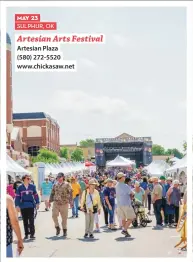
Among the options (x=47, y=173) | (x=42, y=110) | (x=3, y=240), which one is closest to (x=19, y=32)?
(x=42, y=110)

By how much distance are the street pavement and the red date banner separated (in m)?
3.05

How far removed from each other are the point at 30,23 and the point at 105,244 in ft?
13.5

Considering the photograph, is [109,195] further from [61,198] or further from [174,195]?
[61,198]

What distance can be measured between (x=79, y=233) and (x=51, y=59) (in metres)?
4.98

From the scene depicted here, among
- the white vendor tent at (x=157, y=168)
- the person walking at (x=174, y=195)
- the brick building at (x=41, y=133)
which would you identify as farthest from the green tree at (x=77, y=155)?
the brick building at (x=41, y=133)

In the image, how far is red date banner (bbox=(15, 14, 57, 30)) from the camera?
8547 mm

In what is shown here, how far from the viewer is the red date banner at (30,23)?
8547 millimetres

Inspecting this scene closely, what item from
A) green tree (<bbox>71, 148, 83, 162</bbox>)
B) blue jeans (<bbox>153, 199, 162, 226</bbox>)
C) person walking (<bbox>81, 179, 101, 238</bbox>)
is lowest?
blue jeans (<bbox>153, 199, 162, 226</bbox>)

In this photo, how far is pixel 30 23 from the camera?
860cm

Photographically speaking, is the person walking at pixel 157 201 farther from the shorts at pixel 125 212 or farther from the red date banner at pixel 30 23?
the red date banner at pixel 30 23

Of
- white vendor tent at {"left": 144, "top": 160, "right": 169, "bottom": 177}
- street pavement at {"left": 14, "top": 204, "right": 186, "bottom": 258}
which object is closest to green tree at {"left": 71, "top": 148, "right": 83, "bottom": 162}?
white vendor tent at {"left": 144, "top": 160, "right": 169, "bottom": 177}

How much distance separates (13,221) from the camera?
702 cm

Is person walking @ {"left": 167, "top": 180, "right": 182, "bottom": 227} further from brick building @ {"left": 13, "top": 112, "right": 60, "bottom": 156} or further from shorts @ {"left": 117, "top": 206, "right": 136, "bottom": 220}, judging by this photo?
brick building @ {"left": 13, "top": 112, "right": 60, "bottom": 156}
